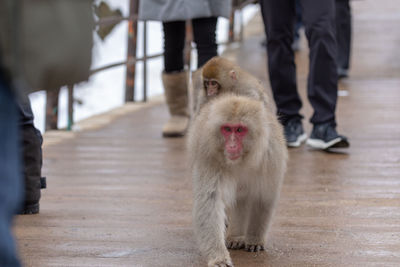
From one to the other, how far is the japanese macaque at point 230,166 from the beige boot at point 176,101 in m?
2.20

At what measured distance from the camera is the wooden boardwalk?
2342mm

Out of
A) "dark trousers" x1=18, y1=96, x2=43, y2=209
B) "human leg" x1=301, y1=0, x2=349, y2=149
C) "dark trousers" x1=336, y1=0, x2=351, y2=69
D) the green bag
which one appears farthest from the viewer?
"dark trousers" x1=336, y1=0, x2=351, y2=69

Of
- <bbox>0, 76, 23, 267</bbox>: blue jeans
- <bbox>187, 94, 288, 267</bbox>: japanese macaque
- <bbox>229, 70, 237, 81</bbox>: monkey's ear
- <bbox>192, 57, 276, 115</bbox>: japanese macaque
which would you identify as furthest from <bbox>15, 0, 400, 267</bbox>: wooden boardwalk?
<bbox>0, 76, 23, 267</bbox>: blue jeans

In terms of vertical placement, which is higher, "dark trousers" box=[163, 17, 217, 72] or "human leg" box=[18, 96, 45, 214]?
"dark trousers" box=[163, 17, 217, 72]

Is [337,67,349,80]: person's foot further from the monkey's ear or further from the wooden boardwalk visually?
the monkey's ear

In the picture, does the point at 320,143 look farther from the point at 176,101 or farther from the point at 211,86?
the point at 176,101

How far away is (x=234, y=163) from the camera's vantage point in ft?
7.30

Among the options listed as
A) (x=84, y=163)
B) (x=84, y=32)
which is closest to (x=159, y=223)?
(x=84, y=163)

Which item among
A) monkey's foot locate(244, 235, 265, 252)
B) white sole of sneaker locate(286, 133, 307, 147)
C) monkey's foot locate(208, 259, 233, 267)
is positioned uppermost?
monkey's foot locate(208, 259, 233, 267)

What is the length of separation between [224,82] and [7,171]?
2470 mm

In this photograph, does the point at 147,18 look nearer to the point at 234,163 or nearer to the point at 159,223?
the point at 159,223

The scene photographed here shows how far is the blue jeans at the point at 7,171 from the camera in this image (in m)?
1.12

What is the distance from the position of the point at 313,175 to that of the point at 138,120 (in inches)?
84.0

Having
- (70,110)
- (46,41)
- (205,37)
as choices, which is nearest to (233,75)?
(205,37)
